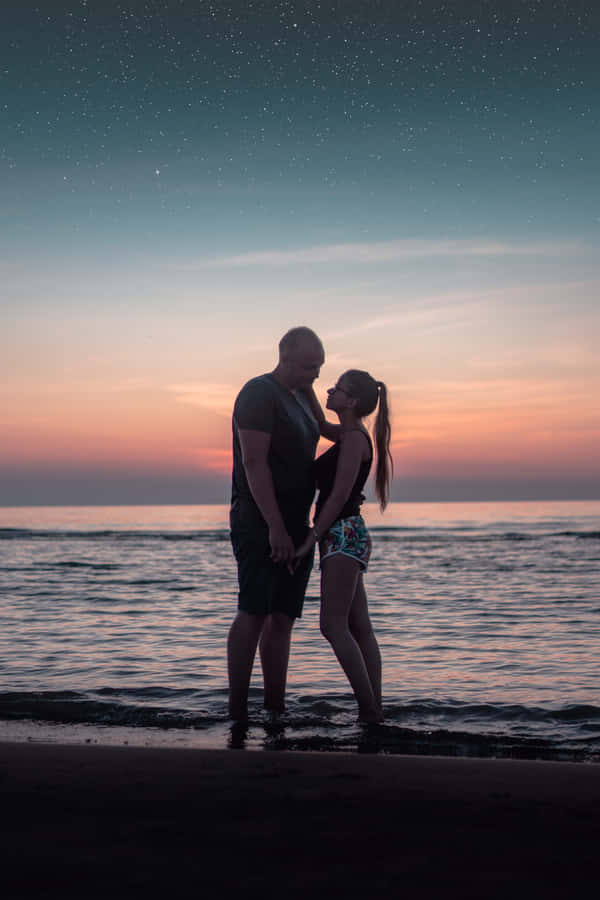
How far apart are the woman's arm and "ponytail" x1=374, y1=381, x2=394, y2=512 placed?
10.2 inches

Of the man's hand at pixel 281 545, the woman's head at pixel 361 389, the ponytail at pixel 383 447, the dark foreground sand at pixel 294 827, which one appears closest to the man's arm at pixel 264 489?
the man's hand at pixel 281 545

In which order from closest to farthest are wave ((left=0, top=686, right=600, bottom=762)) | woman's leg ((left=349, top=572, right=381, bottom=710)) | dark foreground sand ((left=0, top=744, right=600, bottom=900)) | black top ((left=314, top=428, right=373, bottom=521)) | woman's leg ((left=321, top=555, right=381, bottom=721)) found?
dark foreground sand ((left=0, top=744, right=600, bottom=900)), wave ((left=0, top=686, right=600, bottom=762)), woman's leg ((left=321, top=555, right=381, bottom=721)), black top ((left=314, top=428, right=373, bottom=521)), woman's leg ((left=349, top=572, right=381, bottom=710))

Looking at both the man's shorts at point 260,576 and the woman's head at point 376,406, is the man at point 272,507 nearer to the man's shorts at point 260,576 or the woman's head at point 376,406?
the man's shorts at point 260,576

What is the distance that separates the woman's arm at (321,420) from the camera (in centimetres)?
465

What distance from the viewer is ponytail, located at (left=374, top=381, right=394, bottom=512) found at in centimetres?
450

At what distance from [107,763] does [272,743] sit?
114cm

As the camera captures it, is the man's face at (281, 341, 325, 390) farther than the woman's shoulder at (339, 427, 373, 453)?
Yes

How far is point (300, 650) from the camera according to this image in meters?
6.75

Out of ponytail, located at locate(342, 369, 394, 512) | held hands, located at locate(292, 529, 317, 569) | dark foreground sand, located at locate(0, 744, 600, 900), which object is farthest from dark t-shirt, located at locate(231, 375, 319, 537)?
dark foreground sand, located at locate(0, 744, 600, 900)

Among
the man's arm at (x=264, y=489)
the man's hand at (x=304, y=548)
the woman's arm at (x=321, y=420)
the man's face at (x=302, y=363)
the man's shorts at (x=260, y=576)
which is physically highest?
the man's face at (x=302, y=363)

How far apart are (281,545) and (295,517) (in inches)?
10.9

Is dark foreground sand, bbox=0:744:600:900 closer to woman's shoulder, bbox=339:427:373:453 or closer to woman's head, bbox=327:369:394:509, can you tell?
woman's shoulder, bbox=339:427:373:453

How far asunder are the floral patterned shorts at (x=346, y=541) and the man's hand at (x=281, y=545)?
24 cm

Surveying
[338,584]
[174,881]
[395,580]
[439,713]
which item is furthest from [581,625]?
[174,881]
